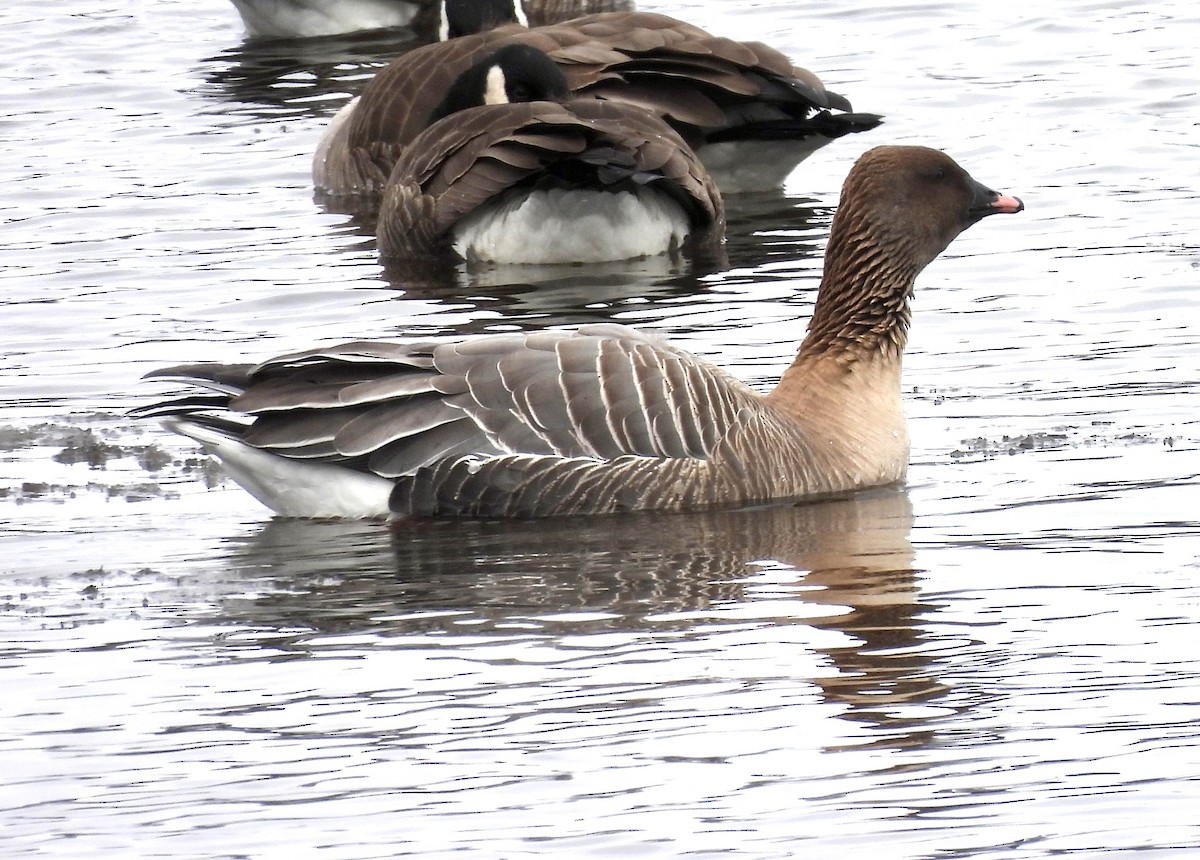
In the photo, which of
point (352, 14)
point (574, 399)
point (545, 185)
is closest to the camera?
point (574, 399)

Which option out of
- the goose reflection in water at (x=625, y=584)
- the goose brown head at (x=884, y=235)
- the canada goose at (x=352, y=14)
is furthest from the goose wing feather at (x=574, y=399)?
the canada goose at (x=352, y=14)

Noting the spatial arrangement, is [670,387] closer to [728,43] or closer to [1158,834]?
[1158,834]

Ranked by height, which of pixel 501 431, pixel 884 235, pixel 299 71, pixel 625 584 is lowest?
pixel 625 584

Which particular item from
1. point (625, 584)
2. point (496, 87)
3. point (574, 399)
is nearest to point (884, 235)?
point (574, 399)

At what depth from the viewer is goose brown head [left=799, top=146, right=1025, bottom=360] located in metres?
9.02

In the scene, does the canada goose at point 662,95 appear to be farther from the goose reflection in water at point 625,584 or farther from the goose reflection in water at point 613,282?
the goose reflection in water at point 625,584

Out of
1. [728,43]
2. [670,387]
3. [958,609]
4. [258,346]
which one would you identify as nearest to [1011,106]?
[728,43]

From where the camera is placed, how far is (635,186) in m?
12.4

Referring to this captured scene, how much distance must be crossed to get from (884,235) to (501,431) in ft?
6.20

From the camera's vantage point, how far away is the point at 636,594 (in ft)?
23.9

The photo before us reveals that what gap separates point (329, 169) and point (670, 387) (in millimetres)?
7014

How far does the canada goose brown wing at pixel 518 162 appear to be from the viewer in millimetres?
11789

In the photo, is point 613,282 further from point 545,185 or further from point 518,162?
point 518,162

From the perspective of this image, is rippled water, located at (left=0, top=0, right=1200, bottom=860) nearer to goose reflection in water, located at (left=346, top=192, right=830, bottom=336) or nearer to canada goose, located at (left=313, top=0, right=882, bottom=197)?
goose reflection in water, located at (left=346, top=192, right=830, bottom=336)
